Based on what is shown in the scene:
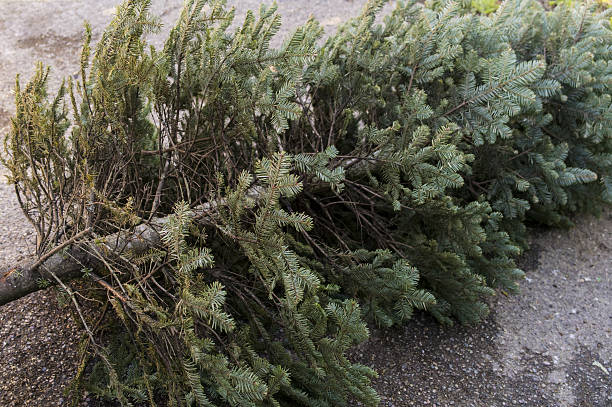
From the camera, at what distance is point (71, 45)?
18.6ft

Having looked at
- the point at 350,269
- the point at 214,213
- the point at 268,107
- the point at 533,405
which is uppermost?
the point at 268,107

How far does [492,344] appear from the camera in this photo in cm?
330

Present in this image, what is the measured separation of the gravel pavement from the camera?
2.79m

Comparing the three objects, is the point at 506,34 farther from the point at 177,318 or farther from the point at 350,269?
the point at 177,318

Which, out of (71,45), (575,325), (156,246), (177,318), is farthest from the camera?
(71,45)

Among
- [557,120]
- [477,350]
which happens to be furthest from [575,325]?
[557,120]

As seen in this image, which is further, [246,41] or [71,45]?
[71,45]

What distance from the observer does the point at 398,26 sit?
3.42 metres

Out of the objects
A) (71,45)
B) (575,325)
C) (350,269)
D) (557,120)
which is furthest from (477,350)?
(71,45)

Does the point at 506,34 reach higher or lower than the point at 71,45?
higher

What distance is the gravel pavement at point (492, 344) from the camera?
9.15ft

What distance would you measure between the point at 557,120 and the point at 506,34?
690 mm

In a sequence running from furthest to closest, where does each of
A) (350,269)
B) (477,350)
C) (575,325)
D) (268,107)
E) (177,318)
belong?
(575,325), (477,350), (350,269), (268,107), (177,318)

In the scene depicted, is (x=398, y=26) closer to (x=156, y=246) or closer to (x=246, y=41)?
(x=246, y=41)
